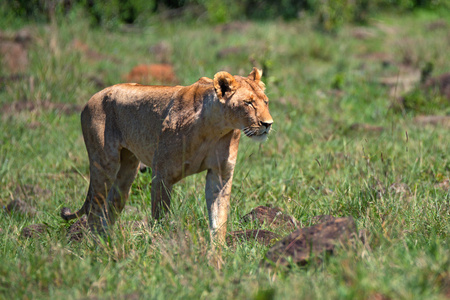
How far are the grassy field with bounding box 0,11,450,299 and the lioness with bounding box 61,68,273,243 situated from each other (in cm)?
23

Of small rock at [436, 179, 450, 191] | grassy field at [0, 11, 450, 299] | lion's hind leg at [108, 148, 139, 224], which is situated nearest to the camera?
grassy field at [0, 11, 450, 299]

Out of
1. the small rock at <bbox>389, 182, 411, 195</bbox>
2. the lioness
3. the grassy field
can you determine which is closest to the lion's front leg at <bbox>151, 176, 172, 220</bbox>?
the lioness

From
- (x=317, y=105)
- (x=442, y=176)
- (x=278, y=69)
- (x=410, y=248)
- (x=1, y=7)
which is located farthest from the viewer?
(x=1, y=7)

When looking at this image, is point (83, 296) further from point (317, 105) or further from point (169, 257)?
point (317, 105)

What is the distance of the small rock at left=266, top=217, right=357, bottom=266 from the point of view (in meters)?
3.27

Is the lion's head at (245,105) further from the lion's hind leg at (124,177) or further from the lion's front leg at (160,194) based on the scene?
the lion's hind leg at (124,177)

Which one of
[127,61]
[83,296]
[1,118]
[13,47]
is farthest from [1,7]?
[83,296]

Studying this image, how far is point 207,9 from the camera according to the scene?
1773cm

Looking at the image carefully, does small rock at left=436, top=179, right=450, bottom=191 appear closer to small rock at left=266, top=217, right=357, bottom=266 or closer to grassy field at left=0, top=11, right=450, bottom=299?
grassy field at left=0, top=11, right=450, bottom=299

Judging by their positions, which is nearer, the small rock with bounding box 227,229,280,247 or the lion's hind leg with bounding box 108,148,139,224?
the small rock with bounding box 227,229,280,247

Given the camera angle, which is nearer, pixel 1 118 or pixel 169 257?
pixel 169 257

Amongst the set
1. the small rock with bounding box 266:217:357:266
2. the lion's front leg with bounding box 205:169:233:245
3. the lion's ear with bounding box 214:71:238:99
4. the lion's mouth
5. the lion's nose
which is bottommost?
the lion's front leg with bounding box 205:169:233:245

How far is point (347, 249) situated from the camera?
330 cm

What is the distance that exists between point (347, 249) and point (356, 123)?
4666 millimetres
